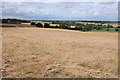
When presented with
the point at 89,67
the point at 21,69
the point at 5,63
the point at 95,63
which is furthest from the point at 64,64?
the point at 5,63

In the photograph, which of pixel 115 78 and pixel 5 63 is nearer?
pixel 115 78

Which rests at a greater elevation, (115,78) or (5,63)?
(5,63)

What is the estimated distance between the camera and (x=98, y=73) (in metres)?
4.62

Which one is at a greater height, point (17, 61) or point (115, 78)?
point (17, 61)

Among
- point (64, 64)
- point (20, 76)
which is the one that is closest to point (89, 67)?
point (64, 64)

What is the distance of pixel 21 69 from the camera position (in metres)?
4.58

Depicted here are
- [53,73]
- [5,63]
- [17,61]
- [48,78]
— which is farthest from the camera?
[17,61]

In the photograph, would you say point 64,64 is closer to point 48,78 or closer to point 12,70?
point 48,78

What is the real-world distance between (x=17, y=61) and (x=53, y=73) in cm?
183

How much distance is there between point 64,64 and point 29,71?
4.88 feet

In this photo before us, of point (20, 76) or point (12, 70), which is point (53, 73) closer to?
point (20, 76)

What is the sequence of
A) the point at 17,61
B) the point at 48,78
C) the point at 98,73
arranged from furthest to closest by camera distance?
the point at 17,61, the point at 98,73, the point at 48,78

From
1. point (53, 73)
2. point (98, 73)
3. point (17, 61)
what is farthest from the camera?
point (17, 61)

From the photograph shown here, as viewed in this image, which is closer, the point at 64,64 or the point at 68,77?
the point at 68,77
